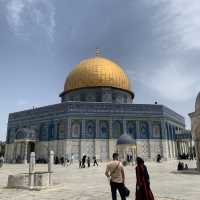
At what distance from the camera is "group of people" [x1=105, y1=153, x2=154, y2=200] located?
15.6 feet

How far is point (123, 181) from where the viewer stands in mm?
5305

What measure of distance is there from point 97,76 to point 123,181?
3286 centimetres

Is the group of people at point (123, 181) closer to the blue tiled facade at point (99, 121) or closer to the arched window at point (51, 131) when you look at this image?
the blue tiled facade at point (99, 121)

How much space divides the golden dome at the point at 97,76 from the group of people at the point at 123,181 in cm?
3202

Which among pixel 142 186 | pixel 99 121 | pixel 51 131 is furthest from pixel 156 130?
pixel 142 186

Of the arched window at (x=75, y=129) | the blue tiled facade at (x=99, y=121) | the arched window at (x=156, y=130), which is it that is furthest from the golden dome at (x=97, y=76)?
the arched window at (x=156, y=130)

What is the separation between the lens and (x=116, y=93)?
1491 inches

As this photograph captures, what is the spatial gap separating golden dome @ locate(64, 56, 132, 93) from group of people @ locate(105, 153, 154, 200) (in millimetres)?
32017

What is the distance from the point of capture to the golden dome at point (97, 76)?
123 ft

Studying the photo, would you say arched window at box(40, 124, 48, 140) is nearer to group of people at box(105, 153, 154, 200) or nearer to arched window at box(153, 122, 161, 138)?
arched window at box(153, 122, 161, 138)

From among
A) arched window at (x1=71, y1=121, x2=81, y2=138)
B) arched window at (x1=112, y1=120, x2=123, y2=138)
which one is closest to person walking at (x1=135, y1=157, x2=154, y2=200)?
arched window at (x1=71, y1=121, x2=81, y2=138)

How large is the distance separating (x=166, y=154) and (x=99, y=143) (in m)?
9.05

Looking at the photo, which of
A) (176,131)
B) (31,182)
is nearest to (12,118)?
(176,131)

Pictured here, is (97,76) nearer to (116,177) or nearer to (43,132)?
(43,132)
